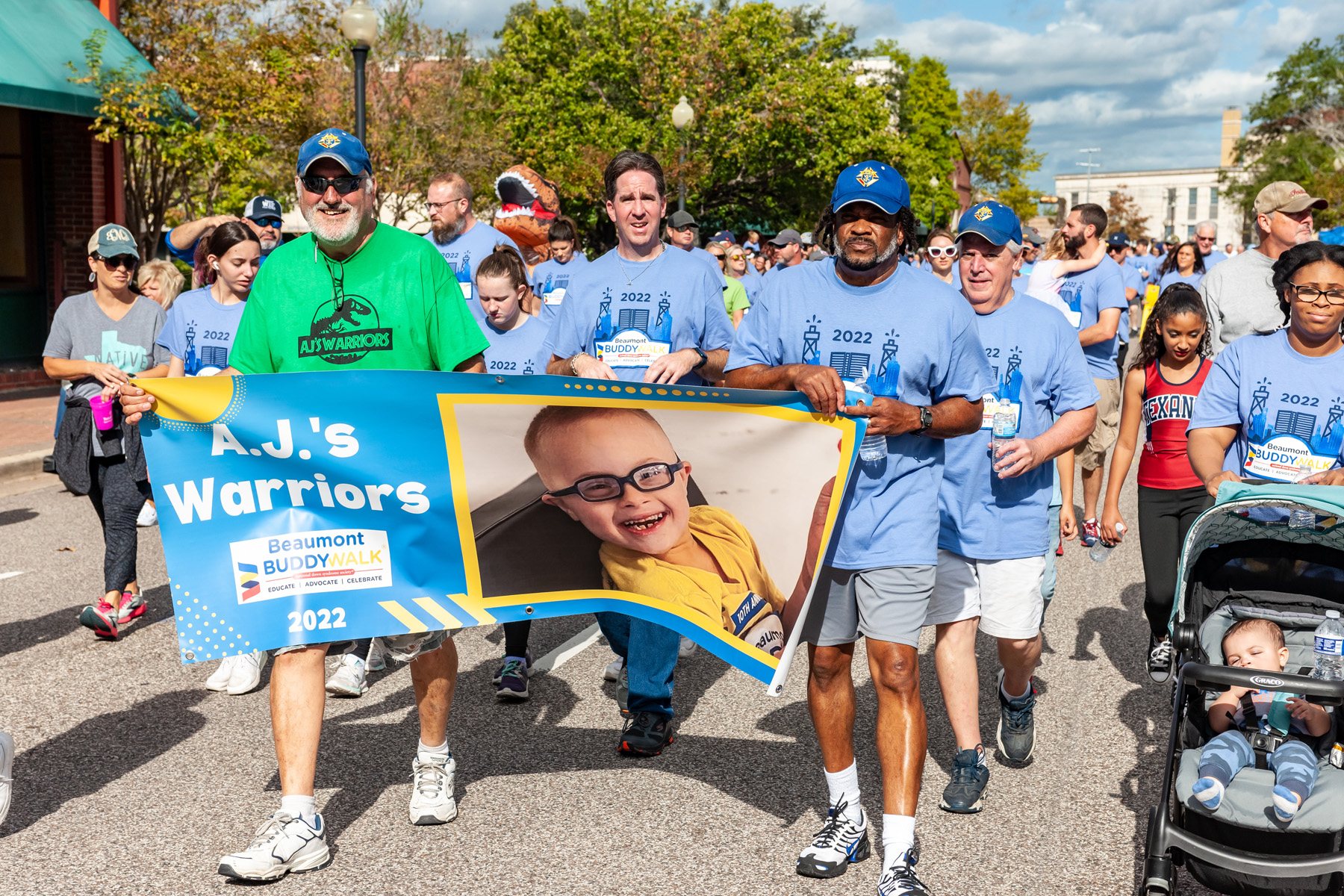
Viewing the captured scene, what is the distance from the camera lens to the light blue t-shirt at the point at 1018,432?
4.78 metres

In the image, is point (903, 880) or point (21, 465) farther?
point (21, 465)

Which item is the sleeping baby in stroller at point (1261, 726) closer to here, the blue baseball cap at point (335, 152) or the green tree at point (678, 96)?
the blue baseball cap at point (335, 152)

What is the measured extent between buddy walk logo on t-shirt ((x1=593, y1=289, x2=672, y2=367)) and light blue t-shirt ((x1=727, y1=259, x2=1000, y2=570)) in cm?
125

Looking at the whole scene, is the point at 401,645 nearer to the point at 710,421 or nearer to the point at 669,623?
the point at 669,623

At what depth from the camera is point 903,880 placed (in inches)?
151

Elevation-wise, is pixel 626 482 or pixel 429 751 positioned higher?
pixel 626 482

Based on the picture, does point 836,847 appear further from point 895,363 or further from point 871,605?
point 895,363

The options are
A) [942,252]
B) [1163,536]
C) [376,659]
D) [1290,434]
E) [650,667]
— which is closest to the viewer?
[1290,434]

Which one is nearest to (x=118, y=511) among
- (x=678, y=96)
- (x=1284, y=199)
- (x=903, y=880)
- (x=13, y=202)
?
(x=903, y=880)

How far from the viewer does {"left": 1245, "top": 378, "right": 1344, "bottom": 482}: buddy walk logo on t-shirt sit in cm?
447

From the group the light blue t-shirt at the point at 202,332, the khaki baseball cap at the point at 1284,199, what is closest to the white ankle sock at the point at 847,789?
the light blue t-shirt at the point at 202,332

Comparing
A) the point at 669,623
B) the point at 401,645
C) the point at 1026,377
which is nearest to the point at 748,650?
the point at 669,623

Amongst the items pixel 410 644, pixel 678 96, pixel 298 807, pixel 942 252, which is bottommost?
pixel 298 807

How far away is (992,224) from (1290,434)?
53.0 inches
